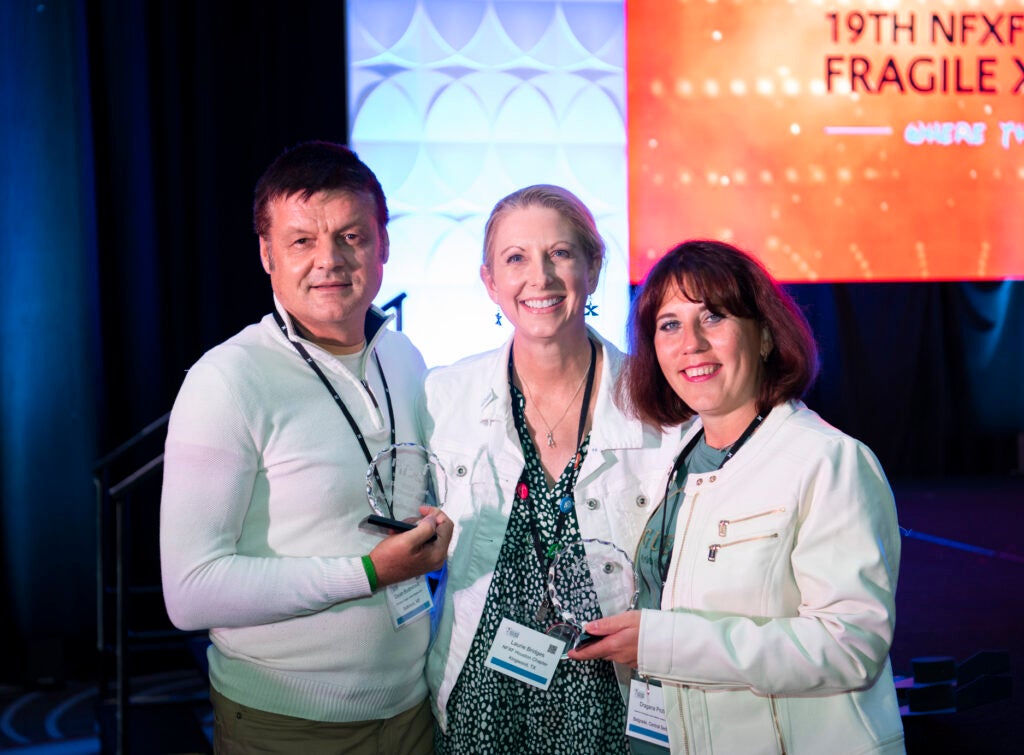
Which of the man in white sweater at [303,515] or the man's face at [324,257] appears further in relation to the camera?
the man's face at [324,257]

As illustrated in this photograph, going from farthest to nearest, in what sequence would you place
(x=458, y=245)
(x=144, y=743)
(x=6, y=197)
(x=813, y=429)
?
(x=458, y=245) < (x=6, y=197) < (x=144, y=743) < (x=813, y=429)

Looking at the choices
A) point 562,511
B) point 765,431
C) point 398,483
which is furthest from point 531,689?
point 765,431

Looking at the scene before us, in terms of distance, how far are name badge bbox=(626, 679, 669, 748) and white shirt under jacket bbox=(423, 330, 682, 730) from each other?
0.26m

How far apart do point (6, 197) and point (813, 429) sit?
4.25 m

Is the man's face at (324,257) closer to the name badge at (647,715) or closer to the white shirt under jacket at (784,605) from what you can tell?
the white shirt under jacket at (784,605)

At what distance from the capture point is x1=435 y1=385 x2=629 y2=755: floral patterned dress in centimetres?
182

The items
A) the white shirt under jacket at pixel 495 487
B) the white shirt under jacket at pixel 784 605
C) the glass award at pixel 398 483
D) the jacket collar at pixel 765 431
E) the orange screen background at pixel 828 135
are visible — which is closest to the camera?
the white shirt under jacket at pixel 784 605

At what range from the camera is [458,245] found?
4883mm

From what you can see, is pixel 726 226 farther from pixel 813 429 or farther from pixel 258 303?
pixel 813 429

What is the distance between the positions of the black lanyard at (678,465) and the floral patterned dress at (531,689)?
182 millimetres

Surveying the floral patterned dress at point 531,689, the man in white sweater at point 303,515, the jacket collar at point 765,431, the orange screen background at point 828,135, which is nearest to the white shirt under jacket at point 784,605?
the jacket collar at point 765,431

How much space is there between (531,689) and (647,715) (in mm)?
231

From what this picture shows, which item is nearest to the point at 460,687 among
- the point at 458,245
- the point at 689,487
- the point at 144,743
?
the point at 689,487

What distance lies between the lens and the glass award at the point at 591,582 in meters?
1.70
